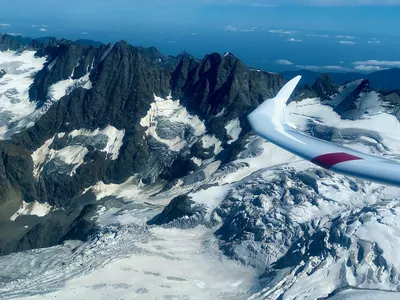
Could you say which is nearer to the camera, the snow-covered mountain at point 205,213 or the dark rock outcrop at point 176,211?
the snow-covered mountain at point 205,213

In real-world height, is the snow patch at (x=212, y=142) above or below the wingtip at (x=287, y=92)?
below

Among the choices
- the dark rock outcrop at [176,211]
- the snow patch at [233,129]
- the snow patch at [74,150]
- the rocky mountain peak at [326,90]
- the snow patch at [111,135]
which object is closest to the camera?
the dark rock outcrop at [176,211]

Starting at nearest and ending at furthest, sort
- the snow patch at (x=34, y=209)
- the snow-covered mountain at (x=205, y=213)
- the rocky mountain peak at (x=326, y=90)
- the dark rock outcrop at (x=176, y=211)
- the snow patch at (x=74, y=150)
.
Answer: the snow-covered mountain at (x=205, y=213), the dark rock outcrop at (x=176, y=211), the snow patch at (x=34, y=209), the snow patch at (x=74, y=150), the rocky mountain peak at (x=326, y=90)

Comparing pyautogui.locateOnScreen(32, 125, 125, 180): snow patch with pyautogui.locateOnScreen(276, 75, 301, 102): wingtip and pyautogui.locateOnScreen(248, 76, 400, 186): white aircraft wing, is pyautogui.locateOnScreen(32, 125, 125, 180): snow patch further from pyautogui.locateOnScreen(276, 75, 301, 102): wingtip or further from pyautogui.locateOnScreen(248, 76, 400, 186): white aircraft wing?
pyautogui.locateOnScreen(248, 76, 400, 186): white aircraft wing

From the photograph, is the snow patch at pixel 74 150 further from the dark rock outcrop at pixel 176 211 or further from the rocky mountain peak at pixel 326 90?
the rocky mountain peak at pixel 326 90

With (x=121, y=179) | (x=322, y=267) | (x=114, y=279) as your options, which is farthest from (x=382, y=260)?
(x=121, y=179)

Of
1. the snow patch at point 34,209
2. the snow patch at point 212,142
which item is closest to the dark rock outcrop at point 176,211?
the snow patch at point 212,142

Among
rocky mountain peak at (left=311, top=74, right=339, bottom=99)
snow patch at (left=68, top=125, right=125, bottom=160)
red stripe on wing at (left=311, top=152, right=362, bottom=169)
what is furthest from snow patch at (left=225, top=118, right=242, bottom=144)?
red stripe on wing at (left=311, top=152, right=362, bottom=169)

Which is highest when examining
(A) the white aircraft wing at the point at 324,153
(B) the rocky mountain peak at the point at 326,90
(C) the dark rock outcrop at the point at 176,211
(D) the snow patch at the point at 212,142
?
(A) the white aircraft wing at the point at 324,153

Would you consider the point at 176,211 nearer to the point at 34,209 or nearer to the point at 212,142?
the point at 212,142

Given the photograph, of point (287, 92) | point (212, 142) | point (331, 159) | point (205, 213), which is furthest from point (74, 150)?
point (331, 159)
